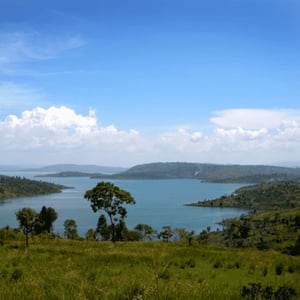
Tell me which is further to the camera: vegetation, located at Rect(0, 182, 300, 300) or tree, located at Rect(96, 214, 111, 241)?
tree, located at Rect(96, 214, 111, 241)

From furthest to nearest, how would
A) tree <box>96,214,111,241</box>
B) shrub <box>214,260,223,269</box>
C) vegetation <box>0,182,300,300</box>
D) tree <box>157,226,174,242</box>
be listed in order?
tree <box>96,214,111,241</box>
tree <box>157,226,174,242</box>
shrub <box>214,260,223,269</box>
vegetation <box>0,182,300,300</box>

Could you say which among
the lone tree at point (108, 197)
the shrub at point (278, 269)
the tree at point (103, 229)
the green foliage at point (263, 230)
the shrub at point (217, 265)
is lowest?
the green foliage at point (263, 230)

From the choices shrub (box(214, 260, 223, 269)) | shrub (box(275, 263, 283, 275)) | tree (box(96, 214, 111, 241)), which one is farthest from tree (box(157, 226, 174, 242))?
shrub (box(275, 263, 283, 275))

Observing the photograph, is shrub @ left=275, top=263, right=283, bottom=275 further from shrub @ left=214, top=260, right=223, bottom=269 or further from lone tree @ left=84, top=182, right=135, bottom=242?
lone tree @ left=84, top=182, right=135, bottom=242

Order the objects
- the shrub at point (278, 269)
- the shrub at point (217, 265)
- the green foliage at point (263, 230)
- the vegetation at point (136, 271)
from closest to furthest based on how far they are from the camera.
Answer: the vegetation at point (136, 271) → the shrub at point (278, 269) → the shrub at point (217, 265) → the green foliage at point (263, 230)

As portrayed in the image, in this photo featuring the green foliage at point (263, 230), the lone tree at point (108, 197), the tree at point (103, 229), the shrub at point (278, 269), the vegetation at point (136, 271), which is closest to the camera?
the vegetation at point (136, 271)

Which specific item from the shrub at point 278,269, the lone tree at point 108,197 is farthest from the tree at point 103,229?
the shrub at point 278,269

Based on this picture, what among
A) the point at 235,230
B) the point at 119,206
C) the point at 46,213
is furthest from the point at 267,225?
the point at 119,206

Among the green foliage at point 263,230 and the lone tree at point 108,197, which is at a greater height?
the lone tree at point 108,197

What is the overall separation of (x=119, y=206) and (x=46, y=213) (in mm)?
54470

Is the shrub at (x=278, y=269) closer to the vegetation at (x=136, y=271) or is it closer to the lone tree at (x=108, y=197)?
the vegetation at (x=136, y=271)

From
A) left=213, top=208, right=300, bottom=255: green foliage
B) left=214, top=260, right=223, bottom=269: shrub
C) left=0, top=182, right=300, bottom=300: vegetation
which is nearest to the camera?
left=0, top=182, right=300, bottom=300: vegetation

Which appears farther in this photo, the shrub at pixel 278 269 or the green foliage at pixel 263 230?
the green foliage at pixel 263 230

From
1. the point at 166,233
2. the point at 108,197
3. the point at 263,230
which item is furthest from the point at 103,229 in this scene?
the point at 263,230
